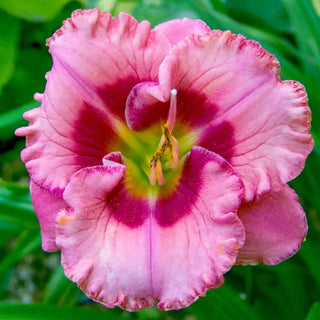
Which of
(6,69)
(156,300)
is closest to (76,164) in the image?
(156,300)

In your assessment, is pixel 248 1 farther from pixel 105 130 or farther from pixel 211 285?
pixel 211 285

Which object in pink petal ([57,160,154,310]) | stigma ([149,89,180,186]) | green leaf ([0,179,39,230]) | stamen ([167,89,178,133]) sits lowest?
green leaf ([0,179,39,230])

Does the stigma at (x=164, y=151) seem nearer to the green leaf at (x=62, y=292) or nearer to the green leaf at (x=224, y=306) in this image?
the green leaf at (x=224, y=306)

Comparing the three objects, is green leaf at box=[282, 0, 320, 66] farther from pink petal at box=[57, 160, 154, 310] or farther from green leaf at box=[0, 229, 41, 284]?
green leaf at box=[0, 229, 41, 284]

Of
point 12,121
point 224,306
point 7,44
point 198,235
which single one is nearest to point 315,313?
point 224,306

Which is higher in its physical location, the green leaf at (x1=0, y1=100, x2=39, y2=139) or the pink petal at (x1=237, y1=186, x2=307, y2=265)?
the pink petal at (x1=237, y1=186, x2=307, y2=265)

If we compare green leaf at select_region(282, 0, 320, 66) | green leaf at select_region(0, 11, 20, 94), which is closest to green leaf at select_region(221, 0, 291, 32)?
green leaf at select_region(282, 0, 320, 66)

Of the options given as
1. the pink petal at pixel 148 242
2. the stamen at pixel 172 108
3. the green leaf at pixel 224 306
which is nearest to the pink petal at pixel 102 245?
the pink petal at pixel 148 242
